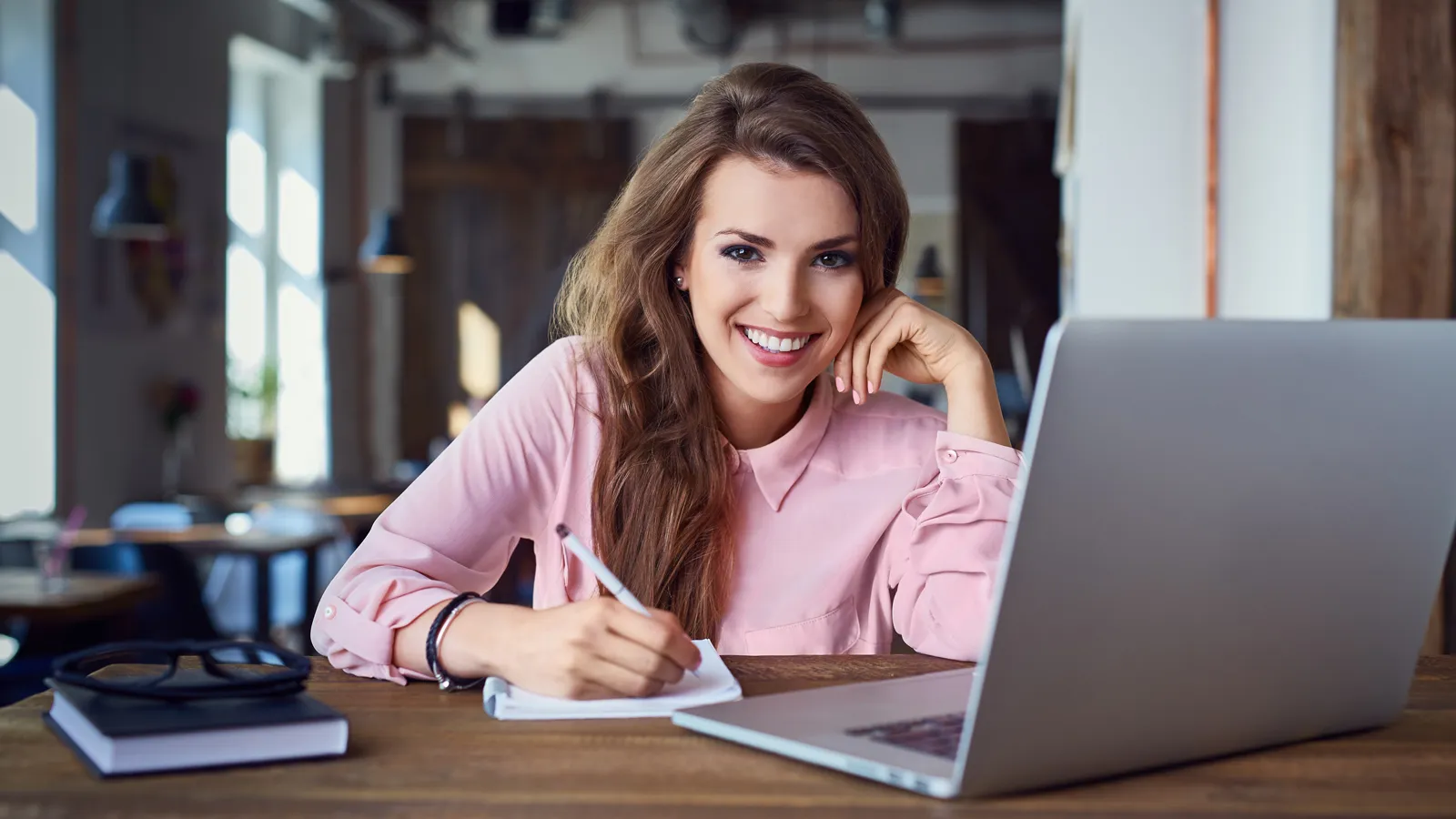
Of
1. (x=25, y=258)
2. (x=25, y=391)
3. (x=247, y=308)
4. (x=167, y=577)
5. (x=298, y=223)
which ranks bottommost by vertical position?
(x=167, y=577)

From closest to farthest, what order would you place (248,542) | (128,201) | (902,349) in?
(902,349)
(248,542)
(128,201)

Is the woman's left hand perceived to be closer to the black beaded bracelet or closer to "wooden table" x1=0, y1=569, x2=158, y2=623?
the black beaded bracelet

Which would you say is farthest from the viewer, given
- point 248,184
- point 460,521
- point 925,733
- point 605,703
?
point 248,184

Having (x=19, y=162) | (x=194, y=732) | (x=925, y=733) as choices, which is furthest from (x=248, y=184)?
(x=925, y=733)

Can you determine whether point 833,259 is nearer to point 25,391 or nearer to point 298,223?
point 25,391

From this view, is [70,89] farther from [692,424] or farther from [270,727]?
[270,727]

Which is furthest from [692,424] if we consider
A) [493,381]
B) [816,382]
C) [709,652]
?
[493,381]

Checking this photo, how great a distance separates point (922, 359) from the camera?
1771 millimetres

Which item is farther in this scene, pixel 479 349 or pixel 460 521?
pixel 479 349

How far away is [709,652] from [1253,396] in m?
0.62

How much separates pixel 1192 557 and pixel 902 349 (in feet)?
3.23

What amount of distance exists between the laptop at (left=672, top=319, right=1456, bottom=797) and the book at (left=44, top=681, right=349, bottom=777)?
10.8 inches

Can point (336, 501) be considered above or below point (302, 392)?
below

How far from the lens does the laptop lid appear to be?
0.76m
